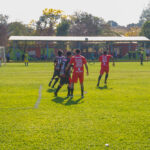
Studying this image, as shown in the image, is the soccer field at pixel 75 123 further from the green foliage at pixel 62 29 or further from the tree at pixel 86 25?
the tree at pixel 86 25

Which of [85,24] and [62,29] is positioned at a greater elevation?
[85,24]

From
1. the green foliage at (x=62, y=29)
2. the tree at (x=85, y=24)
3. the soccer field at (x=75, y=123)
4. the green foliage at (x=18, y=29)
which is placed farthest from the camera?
the tree at (x=85, y=24)

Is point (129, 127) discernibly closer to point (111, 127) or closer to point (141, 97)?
point (111, 127)

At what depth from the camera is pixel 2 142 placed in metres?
5.52

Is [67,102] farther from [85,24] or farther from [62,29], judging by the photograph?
[85,24]

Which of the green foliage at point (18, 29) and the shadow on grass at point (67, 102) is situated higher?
the green foliage at point (18, 29)

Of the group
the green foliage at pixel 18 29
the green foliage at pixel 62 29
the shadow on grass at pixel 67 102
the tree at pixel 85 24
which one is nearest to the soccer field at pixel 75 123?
the shadow on grass at pixel 67 102

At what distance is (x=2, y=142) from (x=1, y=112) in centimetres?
287

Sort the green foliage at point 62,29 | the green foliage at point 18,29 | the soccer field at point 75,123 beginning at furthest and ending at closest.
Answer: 1. the green foliage at point 18,29
2. the green foliage at point 62,29
3. the soccer field at point 75,123

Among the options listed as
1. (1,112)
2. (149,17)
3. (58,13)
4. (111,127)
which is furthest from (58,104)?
(149,17)

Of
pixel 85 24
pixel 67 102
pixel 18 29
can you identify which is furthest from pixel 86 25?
pixel 67 102

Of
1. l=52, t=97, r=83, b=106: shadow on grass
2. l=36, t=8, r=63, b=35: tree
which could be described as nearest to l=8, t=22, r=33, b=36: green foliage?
l=36, t=8, r=63, b=35: tree

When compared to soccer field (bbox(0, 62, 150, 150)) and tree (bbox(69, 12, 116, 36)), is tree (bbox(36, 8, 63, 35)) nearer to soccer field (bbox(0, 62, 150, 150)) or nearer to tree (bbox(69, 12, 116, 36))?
tree (bbox(69, 12, 116, 36))

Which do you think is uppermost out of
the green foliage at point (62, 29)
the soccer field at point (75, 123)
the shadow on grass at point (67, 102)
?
the green foliage at point (62, 29)
